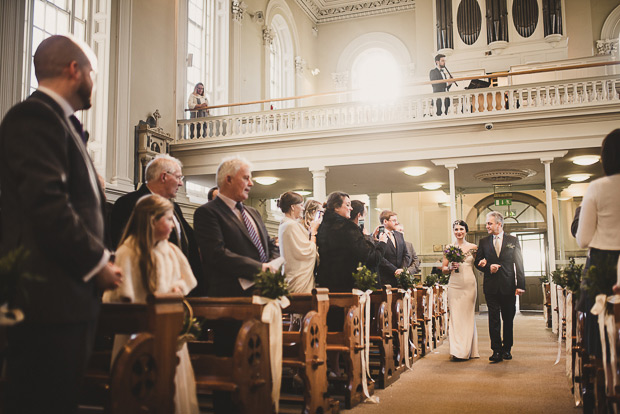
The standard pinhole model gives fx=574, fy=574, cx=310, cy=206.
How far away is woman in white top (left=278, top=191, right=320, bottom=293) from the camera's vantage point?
5.00 m

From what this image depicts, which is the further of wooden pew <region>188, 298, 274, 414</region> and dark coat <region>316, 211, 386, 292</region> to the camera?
dark coat <region>316, 211, 386, 292</region>

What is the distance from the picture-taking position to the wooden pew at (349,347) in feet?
14.9

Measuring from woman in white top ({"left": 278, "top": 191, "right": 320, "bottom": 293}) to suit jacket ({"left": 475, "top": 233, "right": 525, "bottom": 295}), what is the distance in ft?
9.38

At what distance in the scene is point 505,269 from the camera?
6.96 m

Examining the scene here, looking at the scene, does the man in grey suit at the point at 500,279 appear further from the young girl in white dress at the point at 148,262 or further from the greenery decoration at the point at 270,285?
the young girl in white dress at the point at 148,262

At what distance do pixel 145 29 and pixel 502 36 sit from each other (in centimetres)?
1014

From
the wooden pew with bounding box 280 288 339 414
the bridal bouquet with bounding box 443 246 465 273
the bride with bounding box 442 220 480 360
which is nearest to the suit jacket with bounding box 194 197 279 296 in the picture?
the wooden pew with bounding box 280 288 339 414

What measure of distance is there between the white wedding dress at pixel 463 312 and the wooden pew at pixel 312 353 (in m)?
3.40

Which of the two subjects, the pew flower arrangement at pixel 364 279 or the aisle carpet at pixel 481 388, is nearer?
the aisle carpet at pixel 481 388

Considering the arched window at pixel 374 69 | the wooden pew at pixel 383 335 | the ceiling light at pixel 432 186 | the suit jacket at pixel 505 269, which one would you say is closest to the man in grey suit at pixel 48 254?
the wooden pew at pixel 383 335

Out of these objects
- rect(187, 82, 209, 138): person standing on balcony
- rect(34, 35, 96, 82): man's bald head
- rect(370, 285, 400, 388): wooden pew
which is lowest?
rect(370, 285, 400, 388): wooden pew

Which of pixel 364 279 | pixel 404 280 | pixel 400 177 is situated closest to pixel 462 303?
pixel 404 280

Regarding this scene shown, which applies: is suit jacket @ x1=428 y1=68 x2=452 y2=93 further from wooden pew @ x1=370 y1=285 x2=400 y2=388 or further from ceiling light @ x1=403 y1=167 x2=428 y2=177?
wooden pew @ x1=370 y1=285 x2=400 y2=388

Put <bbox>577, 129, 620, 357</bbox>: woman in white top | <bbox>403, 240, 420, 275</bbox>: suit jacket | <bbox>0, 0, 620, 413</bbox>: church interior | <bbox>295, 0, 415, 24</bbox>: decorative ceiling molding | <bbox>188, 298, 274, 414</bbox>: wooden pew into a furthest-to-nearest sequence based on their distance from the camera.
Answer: <bbox>295, 0, 415, 24</bbox>: decorative ceiling molding → <bbox>0, 0, 620, 413</bbox>: church interior → <bbox>403, 240, 420, 275</bbox>: suit jacket → <bbox>577, 129, 620, 357</bbox>: woman in white top → <bbox>188, 298, 274, 414</bbox>: wooden pew
